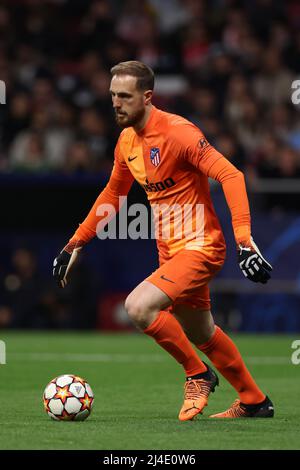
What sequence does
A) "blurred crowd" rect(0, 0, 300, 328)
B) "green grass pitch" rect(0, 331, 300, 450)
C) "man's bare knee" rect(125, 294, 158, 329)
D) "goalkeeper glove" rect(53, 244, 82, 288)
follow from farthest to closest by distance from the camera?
"blurred crowd" rect(0, 0, 300, 328) < "goalkeeper glove" rect(53, 244, 82, 288) < "man's bare knee" rect(125, 294, 158, 329) < "green grass pitch" rect(0, 331, 300, 450)

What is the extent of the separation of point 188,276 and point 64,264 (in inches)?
38.9

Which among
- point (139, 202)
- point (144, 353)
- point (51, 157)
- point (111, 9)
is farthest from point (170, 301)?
point (111, 9)

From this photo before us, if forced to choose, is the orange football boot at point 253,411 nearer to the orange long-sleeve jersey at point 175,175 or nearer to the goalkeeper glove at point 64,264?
the orange long-sleeve jersey at point 175,175

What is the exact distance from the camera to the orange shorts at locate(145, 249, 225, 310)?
6.97 meters

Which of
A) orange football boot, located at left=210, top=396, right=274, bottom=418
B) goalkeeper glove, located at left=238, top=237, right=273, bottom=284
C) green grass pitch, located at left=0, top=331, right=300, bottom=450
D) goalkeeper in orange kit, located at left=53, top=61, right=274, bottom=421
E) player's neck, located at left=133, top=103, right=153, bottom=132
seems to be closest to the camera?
green grass pitch, located at left=0, top=331, right=300, bottom=450

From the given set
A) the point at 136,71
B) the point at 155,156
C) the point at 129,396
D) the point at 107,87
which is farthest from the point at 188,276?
the point at 107,87

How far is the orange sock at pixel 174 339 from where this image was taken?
6.96 meters

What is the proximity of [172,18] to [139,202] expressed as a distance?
5370mm

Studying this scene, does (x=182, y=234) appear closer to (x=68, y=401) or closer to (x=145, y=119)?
(x=145, y=119)

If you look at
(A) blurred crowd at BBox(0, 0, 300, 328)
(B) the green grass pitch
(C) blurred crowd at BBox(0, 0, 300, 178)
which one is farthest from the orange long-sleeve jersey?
(C) blurred crowd at BBox(0, 0, 300, 178)

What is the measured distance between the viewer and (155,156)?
7266 millimetres

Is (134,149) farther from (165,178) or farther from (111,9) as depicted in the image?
(111,9)

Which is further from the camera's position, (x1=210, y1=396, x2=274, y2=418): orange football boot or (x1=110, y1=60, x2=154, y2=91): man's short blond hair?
(x1=210, y1=396, x2=274, y2=418): orange football boot

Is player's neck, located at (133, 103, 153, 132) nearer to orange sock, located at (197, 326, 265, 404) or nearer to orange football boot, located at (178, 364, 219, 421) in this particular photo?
orange sock, located at (197, 326, 265, 404)
